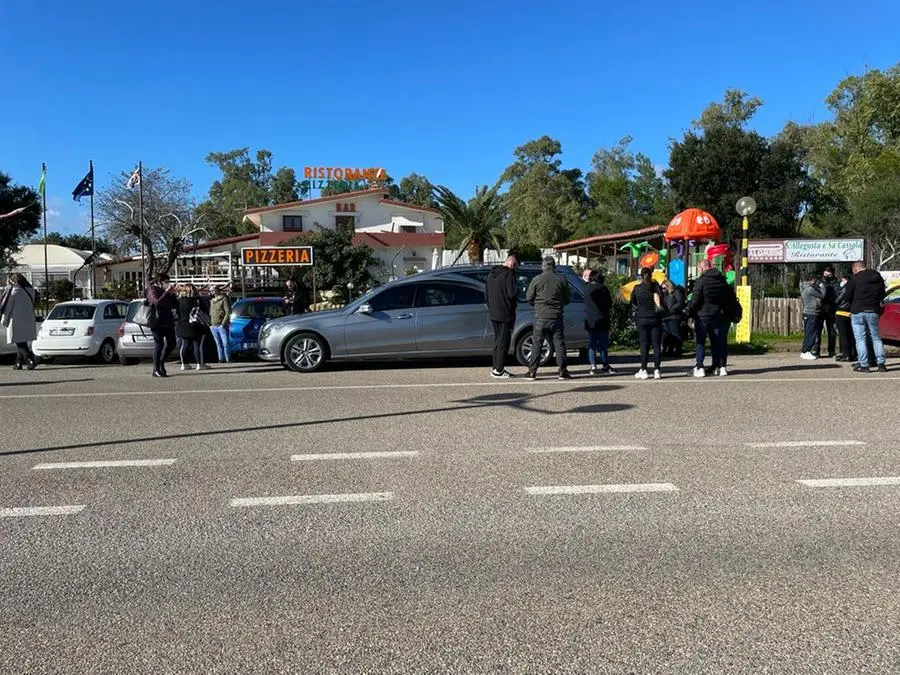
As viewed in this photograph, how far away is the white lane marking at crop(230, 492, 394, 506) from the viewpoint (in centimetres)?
550

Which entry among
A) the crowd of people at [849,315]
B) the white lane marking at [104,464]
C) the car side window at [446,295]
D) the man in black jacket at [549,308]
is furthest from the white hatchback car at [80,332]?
the crowd of people at [849,315]

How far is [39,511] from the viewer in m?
5.36

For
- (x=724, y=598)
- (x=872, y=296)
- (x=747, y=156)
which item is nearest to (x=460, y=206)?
(x=747, y=156)

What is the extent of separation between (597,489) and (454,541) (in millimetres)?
1485

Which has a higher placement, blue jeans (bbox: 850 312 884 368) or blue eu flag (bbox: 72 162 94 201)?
blue eu flag (bbox: 72 162 94 201)

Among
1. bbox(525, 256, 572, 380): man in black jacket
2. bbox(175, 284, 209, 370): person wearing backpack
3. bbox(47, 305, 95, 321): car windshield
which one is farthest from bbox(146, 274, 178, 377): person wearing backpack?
bbox(525, 256, 572, 380): man in black jacket

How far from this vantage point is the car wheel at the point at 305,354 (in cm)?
1357

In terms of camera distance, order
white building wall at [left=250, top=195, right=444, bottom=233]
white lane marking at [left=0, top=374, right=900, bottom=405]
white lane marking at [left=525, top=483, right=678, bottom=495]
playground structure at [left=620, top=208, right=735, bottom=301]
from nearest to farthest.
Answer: white lane marking at [left=525, top=483, right=678, bottom=495], white lane marking at [left=0, top=374, right=900, bottom=405], playground structure at [left=620, top=208, right=735, bottom=301], white building wall at [left=250, top=195, right=444, bottom=233]

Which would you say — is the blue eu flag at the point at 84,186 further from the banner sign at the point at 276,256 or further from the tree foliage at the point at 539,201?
the tree foliage at the point at 539,201

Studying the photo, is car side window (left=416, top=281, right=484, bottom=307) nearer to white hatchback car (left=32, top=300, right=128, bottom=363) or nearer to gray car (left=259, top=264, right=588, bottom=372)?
gray car (left=259, top=264, right=588, bottom=372)

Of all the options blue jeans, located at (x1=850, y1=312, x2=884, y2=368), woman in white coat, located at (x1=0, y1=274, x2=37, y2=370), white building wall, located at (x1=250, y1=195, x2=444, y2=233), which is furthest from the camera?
white building wall, located at (x1=250, y1=195, x2=444, y2=233)

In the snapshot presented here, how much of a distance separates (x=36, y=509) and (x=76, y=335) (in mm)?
12296

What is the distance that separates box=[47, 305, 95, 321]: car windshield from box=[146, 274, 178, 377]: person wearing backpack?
4340 mm

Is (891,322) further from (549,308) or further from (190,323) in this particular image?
(190,323)
